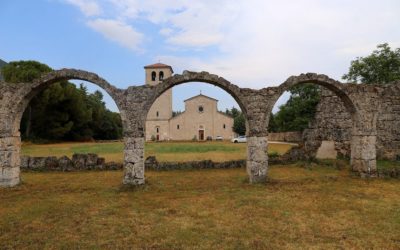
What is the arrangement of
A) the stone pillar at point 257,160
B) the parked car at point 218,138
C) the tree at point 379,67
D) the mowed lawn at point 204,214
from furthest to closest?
the parked car at point 218,138
the tree at point 379,67
the stone pillar at point 257,160
the mowed lawn at point 204,214

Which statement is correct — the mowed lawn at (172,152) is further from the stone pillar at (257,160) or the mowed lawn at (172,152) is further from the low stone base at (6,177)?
the low stone base at (6,177)

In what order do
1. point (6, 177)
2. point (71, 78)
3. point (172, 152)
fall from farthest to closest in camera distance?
1. point (172, 152)
2. point (71, 78)
3. point (6, 177)

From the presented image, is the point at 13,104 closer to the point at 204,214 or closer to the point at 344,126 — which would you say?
the point at 204,214

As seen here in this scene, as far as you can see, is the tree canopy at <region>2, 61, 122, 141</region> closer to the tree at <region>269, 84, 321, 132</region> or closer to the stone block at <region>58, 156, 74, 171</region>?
the stone block at <region>58, 156, 74, 171</region>

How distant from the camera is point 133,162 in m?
9.95

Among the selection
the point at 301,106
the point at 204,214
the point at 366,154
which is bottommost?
the point at 204,214

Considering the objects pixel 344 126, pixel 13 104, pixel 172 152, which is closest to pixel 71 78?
pixel 13 104

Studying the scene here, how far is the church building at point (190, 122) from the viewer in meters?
53.3

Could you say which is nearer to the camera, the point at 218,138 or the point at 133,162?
the point at 133,162

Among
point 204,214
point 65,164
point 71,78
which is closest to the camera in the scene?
point 204,214

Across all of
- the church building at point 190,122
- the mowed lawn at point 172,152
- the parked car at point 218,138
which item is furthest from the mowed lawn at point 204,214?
the church building at point 190,122

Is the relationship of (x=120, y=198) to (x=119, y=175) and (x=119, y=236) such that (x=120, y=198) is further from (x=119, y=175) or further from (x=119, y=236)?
(x=119, y=175)

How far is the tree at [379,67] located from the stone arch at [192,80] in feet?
82.4

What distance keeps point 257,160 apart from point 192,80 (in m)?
3.39
